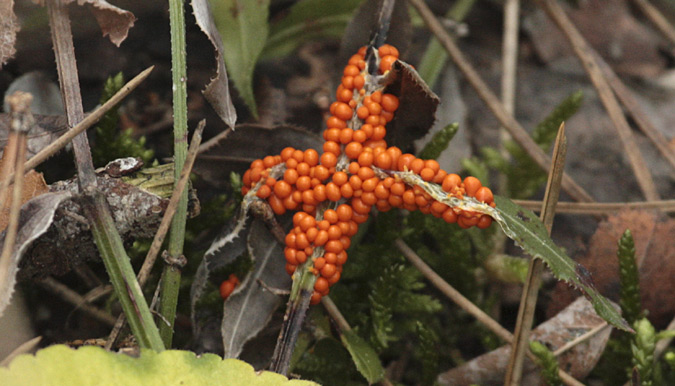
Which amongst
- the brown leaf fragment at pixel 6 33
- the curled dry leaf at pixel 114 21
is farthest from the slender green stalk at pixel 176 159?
the brown leaf fragment at pixel 6 33

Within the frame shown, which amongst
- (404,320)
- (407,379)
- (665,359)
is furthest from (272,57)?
(665,359)

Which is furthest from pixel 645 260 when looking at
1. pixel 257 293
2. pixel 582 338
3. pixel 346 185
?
pixel 257 293

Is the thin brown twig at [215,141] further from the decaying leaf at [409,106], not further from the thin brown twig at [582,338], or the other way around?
the thin brown twig at [582,338]

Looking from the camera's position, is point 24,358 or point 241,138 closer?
point 24,358

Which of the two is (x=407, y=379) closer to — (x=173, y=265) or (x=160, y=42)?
(x=173, y=265)

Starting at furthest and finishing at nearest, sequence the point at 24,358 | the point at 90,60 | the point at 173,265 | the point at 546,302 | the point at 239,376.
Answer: the point at 90,60 < the point at 546,302 < the point at 173,265 < the point at 239,376 < the point at 24,358

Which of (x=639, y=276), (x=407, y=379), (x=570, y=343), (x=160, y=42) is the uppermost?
(x=160, y=42)

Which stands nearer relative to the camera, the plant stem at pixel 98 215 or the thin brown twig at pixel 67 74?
the plant stem at pixel 98 215
